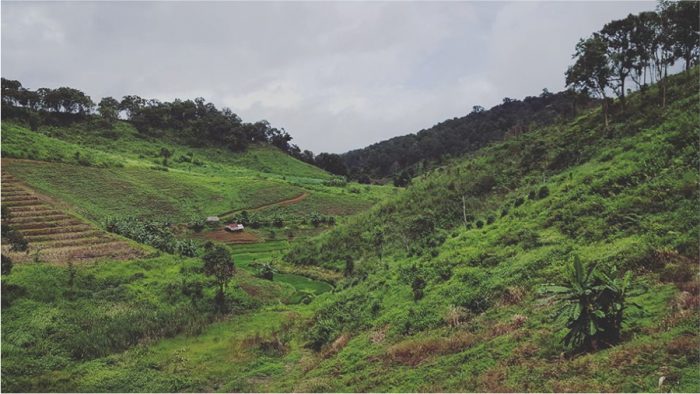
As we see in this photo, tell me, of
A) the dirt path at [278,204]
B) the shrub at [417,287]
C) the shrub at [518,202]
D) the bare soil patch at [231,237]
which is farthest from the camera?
the dirt path at [278,204]

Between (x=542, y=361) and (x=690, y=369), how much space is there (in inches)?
179

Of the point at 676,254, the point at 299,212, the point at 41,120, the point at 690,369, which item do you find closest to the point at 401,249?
the point at 676,254

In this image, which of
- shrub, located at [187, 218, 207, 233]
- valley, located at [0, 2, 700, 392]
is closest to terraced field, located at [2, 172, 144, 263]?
valley, located at [0, 2, 700, 392]

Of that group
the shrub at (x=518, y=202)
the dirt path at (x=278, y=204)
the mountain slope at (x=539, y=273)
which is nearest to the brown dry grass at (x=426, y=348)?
the mountain slope at (x=539, y=273)

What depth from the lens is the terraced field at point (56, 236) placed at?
42.1 meters

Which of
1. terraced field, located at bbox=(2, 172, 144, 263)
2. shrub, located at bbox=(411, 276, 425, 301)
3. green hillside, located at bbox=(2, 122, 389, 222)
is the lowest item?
shrub, located at bbox=(411, 276, 425, 301)

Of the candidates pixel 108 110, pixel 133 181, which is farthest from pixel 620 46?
pixel 108 110

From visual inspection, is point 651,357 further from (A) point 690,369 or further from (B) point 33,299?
(B) point 33,299

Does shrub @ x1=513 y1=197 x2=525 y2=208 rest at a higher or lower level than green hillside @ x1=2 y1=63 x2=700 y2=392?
higher

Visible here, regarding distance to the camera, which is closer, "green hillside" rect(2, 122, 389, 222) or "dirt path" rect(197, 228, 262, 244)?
"dirt path" rect(197, 228, 262, 244)

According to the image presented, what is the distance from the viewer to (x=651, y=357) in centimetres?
1335

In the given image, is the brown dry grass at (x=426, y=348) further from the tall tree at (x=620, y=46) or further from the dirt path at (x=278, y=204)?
the dirt path at (x=278, y=204)

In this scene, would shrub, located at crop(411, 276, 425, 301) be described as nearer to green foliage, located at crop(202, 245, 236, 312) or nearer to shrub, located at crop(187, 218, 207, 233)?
green foliage, located at crop(202, 245, 236, 312)

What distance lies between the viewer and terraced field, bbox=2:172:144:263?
4206 centimetres
